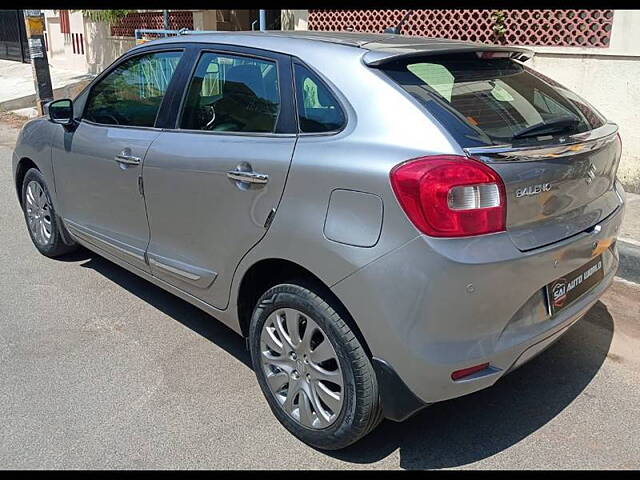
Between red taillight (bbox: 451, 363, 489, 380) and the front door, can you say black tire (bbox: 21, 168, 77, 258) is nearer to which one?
the front door

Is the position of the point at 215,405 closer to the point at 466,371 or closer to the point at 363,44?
the point at 466,371

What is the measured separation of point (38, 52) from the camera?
1048cm

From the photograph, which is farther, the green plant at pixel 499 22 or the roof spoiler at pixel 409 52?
the green plant at pixel 499 22

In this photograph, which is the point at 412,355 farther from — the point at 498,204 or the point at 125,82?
the point at 125,82

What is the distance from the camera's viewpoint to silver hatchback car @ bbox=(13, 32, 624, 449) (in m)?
2.19

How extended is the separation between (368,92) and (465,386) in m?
1.19

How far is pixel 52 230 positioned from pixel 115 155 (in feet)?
4.74

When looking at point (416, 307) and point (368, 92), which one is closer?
point (416, 307)

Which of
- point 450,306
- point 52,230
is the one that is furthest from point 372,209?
point 52,230

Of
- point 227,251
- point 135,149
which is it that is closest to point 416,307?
point 227,251

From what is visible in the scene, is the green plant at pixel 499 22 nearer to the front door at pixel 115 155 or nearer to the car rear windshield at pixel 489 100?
the car rear windshield at pixel 489 100

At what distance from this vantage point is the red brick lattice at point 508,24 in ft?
19.2

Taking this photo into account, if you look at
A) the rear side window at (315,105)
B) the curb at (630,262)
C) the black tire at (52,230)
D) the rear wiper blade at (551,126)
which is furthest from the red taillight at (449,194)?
the black tire at (52,230)

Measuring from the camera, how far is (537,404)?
2.94m
